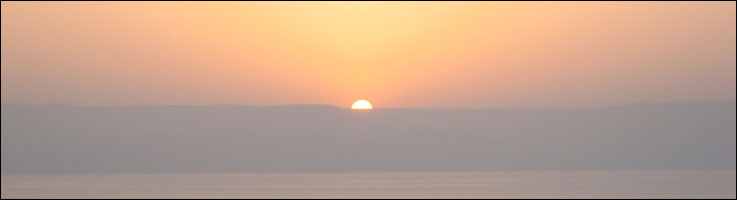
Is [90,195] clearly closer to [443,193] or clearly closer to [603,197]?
[443,193]

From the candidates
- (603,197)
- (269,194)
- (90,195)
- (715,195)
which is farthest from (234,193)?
(715,195)

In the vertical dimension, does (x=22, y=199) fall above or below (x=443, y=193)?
below

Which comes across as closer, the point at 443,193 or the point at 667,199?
the point at 667,199

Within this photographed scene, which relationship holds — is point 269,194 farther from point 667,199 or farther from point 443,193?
point 667,199

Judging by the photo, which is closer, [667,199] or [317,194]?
[667,199]

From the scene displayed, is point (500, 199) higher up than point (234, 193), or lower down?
lower down

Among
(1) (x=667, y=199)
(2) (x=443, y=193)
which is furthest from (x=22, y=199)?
(1) (x=667, y=199)

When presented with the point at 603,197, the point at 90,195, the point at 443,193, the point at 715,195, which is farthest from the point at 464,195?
the point at 90,195
